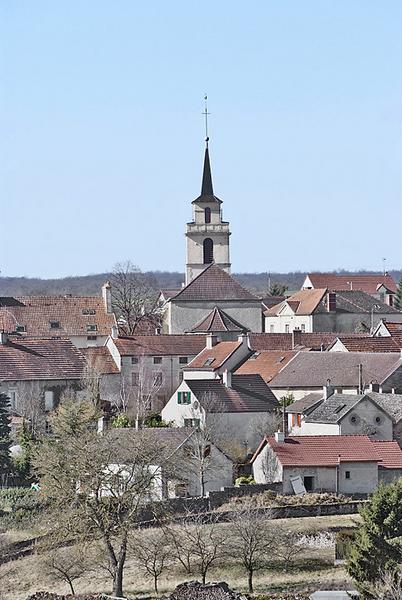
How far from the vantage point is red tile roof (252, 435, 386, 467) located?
160 ft

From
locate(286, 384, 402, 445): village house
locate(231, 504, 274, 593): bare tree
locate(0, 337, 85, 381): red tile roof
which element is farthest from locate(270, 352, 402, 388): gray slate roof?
locate(231, 504, 274, 593): bare tree

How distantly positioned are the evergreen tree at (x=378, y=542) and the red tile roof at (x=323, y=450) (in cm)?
847

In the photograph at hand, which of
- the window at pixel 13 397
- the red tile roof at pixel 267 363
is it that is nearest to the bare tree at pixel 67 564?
the window at pixel 13 397

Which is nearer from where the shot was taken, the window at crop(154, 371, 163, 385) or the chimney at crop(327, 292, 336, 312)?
the window at crop(154, 371, 163, 385)

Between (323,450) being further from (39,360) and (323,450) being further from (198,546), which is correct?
(39,360)

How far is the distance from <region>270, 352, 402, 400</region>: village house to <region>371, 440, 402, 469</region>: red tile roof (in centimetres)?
Result: 619

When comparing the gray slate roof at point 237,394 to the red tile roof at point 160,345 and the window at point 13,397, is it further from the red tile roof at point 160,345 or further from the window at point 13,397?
the red tile roof at point 160,345

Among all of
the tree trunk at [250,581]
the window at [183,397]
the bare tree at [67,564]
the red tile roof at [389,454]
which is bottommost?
the tree trunk at [250,581]

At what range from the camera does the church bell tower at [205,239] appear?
331 feet

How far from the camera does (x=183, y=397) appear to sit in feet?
188

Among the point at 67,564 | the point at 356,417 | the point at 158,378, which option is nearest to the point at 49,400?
the point at 158,378

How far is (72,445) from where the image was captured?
137ft

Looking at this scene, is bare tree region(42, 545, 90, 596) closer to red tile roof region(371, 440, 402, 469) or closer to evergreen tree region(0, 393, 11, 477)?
evergreen tree region(0, 393, 11, 477)

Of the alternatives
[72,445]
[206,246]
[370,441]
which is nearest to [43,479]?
[72,445]
